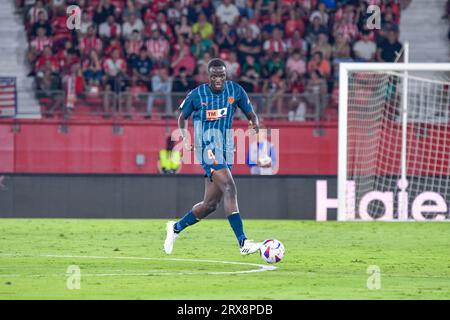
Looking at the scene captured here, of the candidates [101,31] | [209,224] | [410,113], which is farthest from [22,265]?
[101,31]

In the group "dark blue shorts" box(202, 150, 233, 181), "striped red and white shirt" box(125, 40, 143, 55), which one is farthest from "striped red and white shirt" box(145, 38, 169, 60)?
"dark blue shorts" box(202, 150, 233, 181)

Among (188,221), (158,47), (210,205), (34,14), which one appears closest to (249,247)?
(210,205)

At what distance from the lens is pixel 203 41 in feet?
89.9

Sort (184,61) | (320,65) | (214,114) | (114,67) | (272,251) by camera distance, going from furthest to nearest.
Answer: (184,61) → (114,67) → (320,65) → (214,114) → (272,251)

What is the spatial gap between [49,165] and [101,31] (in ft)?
14.7

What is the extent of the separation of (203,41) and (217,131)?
46.8 feet

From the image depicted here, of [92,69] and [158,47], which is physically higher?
[158,47]

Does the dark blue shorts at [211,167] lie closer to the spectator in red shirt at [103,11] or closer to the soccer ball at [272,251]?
the soccer ball at [272,251]

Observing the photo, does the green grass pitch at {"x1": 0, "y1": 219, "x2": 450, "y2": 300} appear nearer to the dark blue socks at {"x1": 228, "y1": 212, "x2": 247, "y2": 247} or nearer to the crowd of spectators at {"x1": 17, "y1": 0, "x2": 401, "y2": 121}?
the dark blue socks at {"x1": 228, "y1": 212, "x2": 247, "y2": 247}

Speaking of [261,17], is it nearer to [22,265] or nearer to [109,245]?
[109,245]

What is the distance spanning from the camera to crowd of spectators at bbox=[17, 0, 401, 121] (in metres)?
26.3

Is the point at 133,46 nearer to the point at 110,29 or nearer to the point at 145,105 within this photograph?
the point at 110,29

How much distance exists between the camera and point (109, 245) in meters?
15.7
